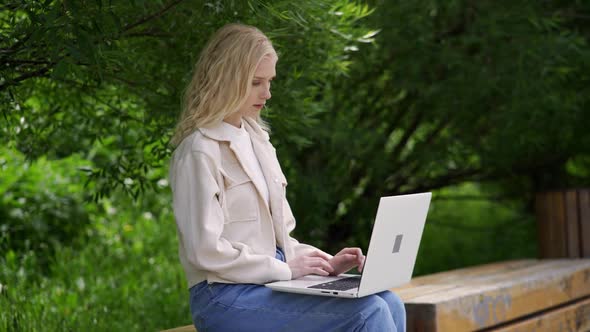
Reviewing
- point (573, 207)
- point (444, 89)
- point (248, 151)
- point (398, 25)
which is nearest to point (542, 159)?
point (573, 207)

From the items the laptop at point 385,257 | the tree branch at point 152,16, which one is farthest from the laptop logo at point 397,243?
the tree branch at point 152,16

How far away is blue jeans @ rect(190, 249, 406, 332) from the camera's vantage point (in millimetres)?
2545

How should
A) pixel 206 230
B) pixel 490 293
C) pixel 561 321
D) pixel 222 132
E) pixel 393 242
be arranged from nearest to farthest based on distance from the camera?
pixel 206 230, pixel 393 242, pixel 222 132, pixel 490 293, pixel 561 321

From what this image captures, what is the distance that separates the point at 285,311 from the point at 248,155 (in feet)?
1.70

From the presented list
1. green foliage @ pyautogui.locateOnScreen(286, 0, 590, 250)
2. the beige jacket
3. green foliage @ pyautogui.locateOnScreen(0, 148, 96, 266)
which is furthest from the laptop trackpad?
green foliage @ pyautogui.locateOnScreen(0, 148, 96, 266)

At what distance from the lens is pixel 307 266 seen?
9.02 feet

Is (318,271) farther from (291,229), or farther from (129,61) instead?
(129,61)

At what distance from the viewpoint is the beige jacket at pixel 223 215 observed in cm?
252

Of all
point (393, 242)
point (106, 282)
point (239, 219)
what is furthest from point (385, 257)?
point (106, 282)

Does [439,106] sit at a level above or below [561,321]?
above

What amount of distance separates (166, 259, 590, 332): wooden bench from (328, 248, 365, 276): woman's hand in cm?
74

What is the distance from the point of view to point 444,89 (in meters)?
5.54

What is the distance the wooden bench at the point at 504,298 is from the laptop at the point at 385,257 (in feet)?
2.58

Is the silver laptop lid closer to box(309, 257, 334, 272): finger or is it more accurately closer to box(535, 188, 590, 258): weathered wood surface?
box(309, 257, 334, 272): finger
